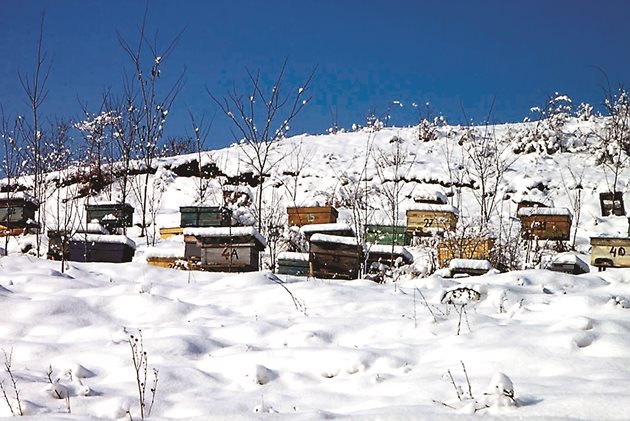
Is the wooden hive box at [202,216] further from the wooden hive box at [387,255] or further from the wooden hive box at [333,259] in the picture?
the wooden hive box at [333,259]

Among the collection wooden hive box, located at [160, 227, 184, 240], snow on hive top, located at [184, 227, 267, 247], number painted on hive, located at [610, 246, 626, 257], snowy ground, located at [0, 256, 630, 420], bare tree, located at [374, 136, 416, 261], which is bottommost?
snowy ground, located at [0, 256, 630, 420]

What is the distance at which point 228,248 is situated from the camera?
32.3ft

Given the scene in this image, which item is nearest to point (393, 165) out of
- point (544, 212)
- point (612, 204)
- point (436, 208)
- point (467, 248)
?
point (612, 204)

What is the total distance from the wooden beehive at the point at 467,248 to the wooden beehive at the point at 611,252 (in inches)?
68.7

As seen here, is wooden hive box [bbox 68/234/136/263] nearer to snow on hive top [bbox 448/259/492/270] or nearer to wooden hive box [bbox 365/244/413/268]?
wooden hive box [bbox 365/244/413/268]

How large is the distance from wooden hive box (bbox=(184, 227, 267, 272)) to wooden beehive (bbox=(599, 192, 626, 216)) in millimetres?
12321

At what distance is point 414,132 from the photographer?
27766mm

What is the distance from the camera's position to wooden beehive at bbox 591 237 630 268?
11242 mm

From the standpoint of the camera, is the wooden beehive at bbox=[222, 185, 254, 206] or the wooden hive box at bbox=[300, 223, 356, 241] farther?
the wooden beehive at bbox=[222, 185, 254, 206]

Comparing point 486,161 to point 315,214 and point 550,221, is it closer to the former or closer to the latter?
Answer: point 550,221

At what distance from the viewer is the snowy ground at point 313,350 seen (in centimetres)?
363

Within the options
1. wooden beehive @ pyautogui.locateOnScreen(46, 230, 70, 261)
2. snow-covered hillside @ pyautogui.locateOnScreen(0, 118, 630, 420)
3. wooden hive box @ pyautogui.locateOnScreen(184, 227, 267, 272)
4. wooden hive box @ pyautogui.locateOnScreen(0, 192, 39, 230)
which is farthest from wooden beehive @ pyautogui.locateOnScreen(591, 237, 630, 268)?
wooden hive box @ pyautogui.locateOnScreen(0, 192, 39, 230)

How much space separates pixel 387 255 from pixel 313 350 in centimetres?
654

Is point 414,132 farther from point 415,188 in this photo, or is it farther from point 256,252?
point 256,252
